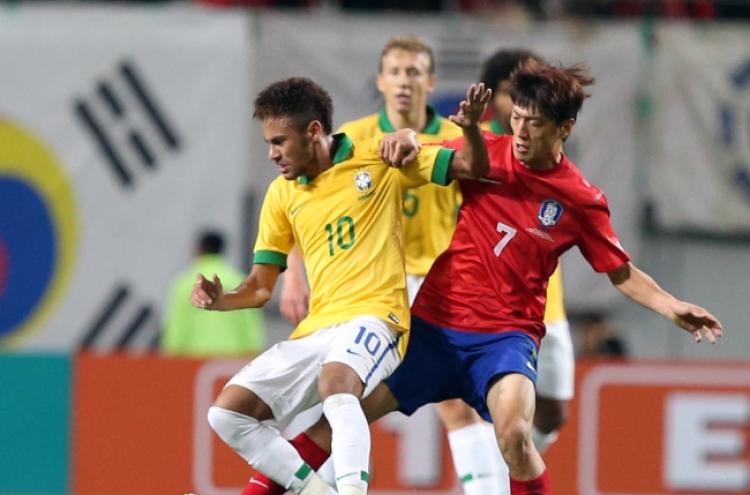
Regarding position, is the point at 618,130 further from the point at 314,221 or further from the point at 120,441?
the point at 314,221

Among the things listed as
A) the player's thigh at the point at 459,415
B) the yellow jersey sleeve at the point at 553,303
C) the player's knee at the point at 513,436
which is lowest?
the player's knee at the point at 513,436

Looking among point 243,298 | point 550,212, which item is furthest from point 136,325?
point 550,212

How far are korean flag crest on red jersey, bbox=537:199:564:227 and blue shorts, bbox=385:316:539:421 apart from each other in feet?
1.43

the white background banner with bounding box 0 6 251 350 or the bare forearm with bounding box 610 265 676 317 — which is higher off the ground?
the white background banner with bounding box 0 6 251 350

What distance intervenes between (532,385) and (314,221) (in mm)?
1006

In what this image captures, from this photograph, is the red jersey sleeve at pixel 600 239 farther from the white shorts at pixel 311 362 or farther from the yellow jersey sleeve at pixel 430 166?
the white shorts at pixel 311 362

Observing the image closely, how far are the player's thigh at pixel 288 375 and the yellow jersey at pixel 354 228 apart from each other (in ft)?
0.29

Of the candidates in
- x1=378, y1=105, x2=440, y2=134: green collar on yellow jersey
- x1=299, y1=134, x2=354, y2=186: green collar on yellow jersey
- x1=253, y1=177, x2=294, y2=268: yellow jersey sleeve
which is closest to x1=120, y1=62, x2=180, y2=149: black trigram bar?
x1=378, y1=105, x2=440, y2=134: green collar on yellow jersey

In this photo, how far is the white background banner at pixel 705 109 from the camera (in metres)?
10.3

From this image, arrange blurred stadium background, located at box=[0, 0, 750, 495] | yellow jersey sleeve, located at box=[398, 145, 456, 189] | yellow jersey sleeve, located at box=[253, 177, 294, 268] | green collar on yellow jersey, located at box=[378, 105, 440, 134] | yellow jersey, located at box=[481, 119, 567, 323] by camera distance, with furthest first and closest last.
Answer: blurred stadium background, located at box=[0, 0, 750, 495] < yellow jersey, located at box=[481, 119, 567, 323] < green collar on yellow jersey, located at box=[378, 105, 440, 134] < yellow jersey sleeve, located at box=[253, 177, 294, 268] < yellow jersey sleeve, located at box=[398, 145, 456, 189]

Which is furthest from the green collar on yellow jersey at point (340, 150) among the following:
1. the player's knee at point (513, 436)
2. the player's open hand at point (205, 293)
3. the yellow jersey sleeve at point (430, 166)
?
the player's knee at point (513, 436)

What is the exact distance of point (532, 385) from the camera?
15.5 ft

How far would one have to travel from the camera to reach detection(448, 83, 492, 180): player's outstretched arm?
14.7 feet

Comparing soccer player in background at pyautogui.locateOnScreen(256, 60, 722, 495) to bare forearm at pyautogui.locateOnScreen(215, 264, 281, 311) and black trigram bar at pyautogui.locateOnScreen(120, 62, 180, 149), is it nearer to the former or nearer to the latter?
bare forearm at pyautogui.locateOnScreen(215, 264, 281, 311)
